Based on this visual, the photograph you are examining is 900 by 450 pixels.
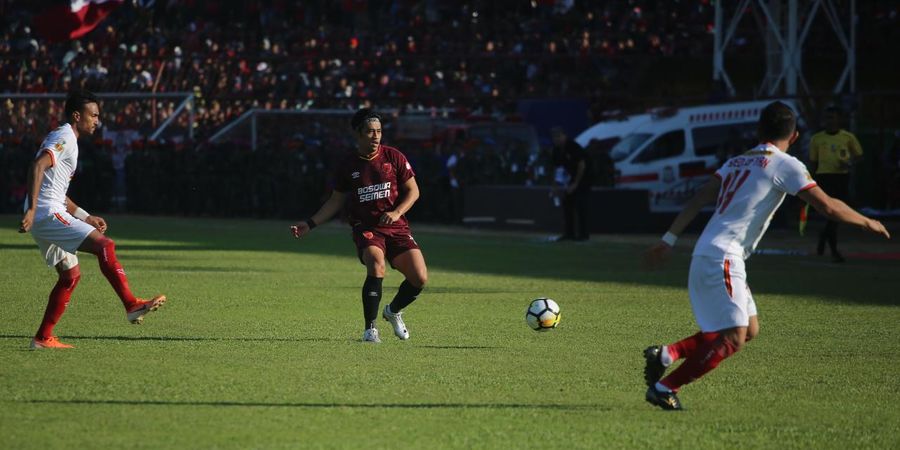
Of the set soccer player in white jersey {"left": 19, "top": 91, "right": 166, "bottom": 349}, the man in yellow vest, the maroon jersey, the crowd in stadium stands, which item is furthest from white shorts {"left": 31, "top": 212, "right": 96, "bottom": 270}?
the crowd in stadium stands

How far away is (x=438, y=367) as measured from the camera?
9.63 meters

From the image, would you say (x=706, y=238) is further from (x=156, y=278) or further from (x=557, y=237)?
(x=557, y=237)

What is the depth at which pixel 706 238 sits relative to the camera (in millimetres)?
7812

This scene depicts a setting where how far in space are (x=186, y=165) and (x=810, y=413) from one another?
27.0 m

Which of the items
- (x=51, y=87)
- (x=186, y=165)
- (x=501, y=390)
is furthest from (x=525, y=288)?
(x=51, y=87)

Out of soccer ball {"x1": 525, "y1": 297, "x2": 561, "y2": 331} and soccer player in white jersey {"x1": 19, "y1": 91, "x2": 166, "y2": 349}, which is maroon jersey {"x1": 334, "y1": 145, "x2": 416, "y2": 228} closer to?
soccer ball {"x1": 525, "y1": 297, "x2": 561, "y2": 331}

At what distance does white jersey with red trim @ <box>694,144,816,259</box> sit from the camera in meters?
7.71

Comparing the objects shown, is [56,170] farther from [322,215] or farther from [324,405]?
[324,405]

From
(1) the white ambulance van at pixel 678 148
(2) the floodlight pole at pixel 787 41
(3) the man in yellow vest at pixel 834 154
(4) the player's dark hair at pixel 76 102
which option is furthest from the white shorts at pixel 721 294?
(2) the floodlight pole at pixel 787 41

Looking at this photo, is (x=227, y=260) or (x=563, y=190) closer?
(x=227, y=260)

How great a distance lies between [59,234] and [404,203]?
2611 mm

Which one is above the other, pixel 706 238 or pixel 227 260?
pixel 706 238

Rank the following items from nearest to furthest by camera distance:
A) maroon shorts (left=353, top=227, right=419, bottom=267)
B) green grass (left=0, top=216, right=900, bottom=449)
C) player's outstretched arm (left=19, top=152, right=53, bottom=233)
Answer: green grass (left=0, top=216, right=900, bottom=449), player's outstretched arm (left=19, top=152, right=53, bottom=233), maroon shorts (left=353, top=227, right=419, bottom=267)

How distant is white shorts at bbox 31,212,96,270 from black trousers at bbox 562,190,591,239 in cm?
1425
